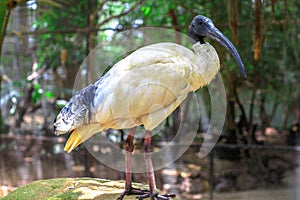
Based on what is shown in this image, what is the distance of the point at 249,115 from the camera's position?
696 centimetres

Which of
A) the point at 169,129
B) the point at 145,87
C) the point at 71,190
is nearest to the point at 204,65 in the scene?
the point at 145,87

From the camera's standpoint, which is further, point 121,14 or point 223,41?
point 121,14

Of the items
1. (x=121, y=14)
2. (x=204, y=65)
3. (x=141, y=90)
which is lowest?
(x=141, y=90)

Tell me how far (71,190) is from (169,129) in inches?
99.3

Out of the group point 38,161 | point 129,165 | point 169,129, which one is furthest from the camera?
point 38,161

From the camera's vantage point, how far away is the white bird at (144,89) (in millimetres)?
Answer: 2598

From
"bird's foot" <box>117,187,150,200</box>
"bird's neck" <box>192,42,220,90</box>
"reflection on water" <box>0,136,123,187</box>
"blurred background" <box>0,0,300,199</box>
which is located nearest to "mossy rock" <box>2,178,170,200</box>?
"bird's foot" <box>117,187,150,200</box>

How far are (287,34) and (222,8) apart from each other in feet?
2.76

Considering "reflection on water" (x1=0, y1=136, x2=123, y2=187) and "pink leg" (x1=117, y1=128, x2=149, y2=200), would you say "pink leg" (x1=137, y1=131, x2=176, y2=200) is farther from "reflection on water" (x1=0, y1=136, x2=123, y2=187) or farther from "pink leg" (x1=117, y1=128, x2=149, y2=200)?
"reflection on water" (x1=0, y1=136, x2=123, y2=187)

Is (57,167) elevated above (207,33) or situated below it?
below

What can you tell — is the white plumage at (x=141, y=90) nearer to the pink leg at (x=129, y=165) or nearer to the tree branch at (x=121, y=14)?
the pink leg at (x=129, y=165)

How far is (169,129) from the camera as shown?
18.1ft

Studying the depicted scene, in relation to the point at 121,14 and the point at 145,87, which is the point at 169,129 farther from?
the point at 145,87

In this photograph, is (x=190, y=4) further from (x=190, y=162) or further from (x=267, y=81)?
(x=190, y=162)
